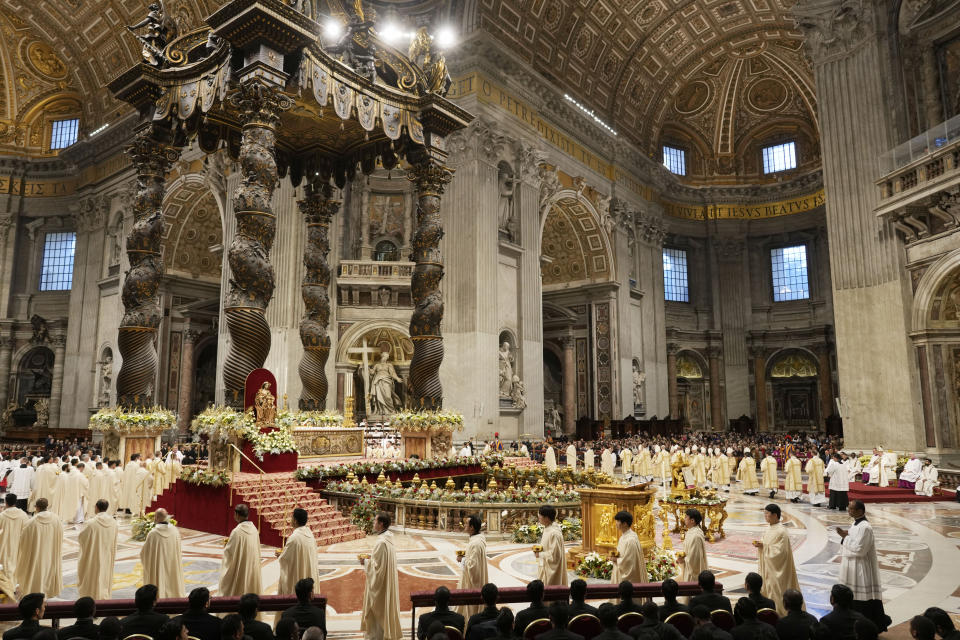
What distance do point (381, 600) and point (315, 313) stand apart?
8550 mm

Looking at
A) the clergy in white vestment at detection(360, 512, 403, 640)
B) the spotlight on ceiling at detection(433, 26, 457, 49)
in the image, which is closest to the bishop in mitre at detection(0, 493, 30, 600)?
the clergy in white vestment at detection(360, 512, 403, 640)

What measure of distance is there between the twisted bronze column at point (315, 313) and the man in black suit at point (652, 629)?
9.80 metres

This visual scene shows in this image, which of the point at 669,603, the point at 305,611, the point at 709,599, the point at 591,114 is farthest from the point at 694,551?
the point at 591,114

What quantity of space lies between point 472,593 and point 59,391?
29700 millimetres

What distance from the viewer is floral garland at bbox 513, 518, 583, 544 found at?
8.68m

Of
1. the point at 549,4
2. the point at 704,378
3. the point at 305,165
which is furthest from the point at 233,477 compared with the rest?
the point at 704,378

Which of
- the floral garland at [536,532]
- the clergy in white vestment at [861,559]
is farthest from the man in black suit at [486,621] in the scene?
the floral garland at [536,532]

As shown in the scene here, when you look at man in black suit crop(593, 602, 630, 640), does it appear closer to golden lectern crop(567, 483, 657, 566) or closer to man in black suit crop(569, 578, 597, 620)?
man in black suit crop(569, 578, 597, 620)

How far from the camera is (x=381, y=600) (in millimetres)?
4879

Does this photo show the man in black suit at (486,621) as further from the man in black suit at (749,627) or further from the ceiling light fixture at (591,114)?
the ceiling light fixture at (591,114)

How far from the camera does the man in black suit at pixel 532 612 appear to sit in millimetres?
3703

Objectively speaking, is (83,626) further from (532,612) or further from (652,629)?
(652,629)

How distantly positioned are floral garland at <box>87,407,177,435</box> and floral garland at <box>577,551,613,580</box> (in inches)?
314

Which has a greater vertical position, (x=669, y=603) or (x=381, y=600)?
(x=669, y=603)
